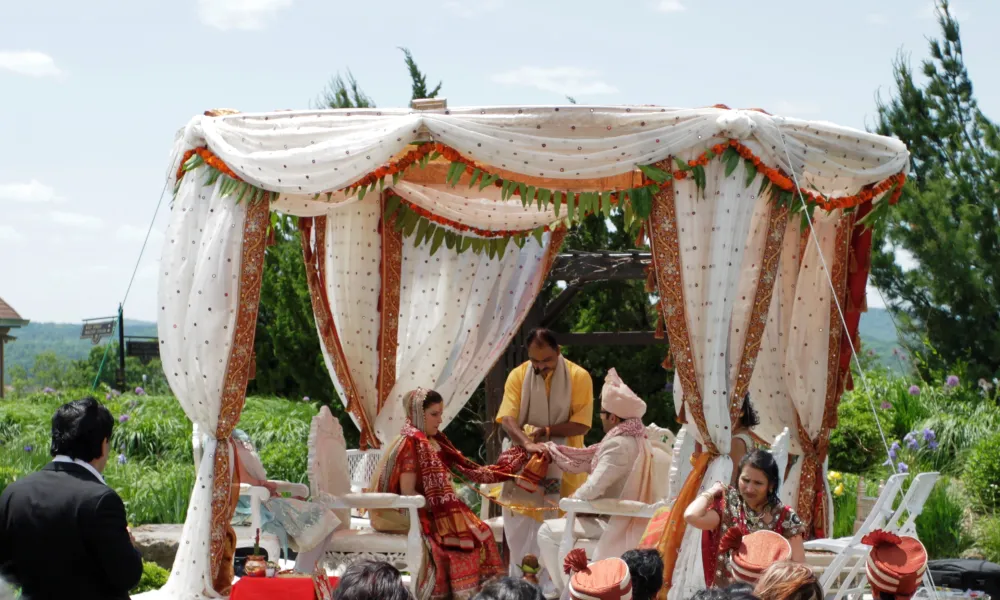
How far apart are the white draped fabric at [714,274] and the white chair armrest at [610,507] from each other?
0.36 meters

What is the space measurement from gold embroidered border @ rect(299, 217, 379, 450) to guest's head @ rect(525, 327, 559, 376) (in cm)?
129

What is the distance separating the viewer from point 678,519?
232 inches

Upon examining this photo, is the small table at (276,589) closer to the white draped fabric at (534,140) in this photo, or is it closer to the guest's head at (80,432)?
the guest's head at (80,432)

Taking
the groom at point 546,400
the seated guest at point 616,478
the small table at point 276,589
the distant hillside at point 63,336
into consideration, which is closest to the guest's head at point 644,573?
the small table at point 276,589

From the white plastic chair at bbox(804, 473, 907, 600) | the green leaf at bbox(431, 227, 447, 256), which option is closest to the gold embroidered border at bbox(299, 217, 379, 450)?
the green leaf at bbox(431, 227, 447, 256)

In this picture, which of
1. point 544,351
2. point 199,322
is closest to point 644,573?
point 199,322

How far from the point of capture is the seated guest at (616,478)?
629 centimetres

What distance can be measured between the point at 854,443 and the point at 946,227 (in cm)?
252

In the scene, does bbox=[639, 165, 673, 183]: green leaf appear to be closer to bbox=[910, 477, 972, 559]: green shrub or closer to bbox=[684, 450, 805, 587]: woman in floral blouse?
bbox=[684, 450, 805, 587]: woman in floral blouse

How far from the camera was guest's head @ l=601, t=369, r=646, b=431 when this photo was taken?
6426 millimetres

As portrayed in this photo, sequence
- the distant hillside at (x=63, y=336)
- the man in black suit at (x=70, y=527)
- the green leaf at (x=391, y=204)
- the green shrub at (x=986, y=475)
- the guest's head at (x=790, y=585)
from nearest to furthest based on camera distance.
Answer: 1. the guest's head at (x=790, y=585)
2. the man in black suit at (x=70, y=527)
3. the green leaf at (x=391, y=204)
4. the green shrub at (x=986, y=475)
5. the distant hillside at (x=63, y=336)

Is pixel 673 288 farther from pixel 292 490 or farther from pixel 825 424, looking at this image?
pixel 292 490

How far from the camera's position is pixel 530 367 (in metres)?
7.74

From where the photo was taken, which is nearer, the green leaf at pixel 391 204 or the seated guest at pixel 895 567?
the seated guest at pixel 895 567
